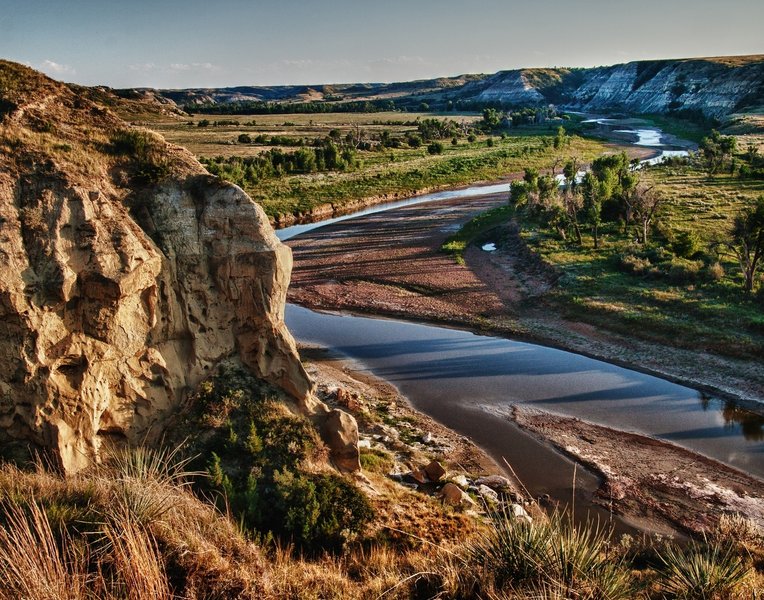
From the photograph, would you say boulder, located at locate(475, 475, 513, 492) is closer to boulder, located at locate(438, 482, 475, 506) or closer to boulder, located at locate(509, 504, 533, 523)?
boulder, located at locate(438, 482, 475, 506)

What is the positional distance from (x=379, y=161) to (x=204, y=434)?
82.7 metres

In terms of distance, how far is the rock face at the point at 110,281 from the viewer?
473 inches

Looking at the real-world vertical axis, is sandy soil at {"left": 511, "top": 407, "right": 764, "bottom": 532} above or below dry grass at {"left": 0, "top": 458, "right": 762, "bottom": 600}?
below

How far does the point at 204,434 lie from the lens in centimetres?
1404

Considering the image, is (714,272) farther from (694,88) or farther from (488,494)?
(694,88)

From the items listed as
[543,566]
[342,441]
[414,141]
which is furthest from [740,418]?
[414,141]

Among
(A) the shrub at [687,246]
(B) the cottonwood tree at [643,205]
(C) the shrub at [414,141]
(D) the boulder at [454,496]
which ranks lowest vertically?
(D) the boulder at [454,496]

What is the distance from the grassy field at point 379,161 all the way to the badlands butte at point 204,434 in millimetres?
46120

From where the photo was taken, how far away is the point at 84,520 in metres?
7.97

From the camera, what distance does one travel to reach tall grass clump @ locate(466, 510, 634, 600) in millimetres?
7473

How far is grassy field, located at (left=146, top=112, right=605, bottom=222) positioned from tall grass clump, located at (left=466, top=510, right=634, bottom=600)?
55170mm

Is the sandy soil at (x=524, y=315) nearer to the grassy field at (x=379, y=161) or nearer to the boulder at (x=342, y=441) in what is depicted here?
the boulder at (x=342, y=441)

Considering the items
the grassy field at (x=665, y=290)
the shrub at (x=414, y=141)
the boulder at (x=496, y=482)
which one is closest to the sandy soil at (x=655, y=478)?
the boulder at (x=496, y=482)

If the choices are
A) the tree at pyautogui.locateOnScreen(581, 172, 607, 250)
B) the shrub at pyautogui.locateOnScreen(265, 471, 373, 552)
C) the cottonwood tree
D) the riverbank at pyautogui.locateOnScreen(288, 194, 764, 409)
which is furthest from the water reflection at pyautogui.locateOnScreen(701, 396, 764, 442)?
the tree at pyautogui.locateOnScreen(581, 172, 607, 250)
